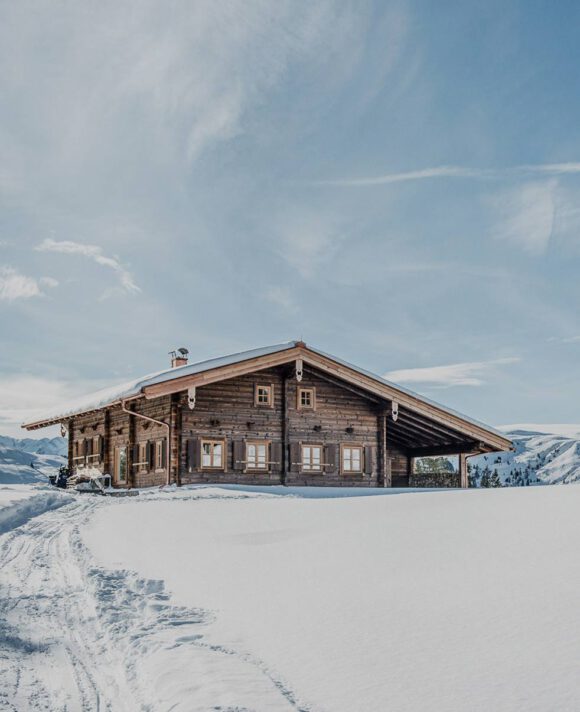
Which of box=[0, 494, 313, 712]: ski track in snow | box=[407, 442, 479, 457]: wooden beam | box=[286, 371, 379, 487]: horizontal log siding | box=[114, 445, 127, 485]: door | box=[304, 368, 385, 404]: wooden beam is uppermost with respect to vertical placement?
box=[304, 368, 385, 404]: wooden beam

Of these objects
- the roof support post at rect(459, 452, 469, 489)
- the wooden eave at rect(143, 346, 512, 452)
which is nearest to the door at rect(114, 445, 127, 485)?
the wooden eave at rect(143, 346, 512, 452)

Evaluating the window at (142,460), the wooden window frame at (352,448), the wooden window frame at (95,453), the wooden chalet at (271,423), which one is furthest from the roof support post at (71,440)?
the wooden window frame at (352,448)

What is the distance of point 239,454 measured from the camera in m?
22.7

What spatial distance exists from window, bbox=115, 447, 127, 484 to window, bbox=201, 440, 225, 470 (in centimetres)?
440

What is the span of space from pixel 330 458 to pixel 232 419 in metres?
3.49

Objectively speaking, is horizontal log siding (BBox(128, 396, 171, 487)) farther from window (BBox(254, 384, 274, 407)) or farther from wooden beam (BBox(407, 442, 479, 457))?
wooden beam (BBox(407, 442, 479, 457))

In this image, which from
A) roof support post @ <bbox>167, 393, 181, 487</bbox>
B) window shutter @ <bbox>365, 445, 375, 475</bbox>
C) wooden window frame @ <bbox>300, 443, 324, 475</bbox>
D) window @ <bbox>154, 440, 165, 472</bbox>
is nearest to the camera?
roof support post @ <bbox>167, 393, 181, 487</bbox>

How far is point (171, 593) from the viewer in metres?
5.89

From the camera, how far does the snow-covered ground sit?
3.40 meters

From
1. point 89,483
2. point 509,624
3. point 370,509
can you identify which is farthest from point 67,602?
point 89,483

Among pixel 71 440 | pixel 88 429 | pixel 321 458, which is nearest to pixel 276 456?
pixel 321 458

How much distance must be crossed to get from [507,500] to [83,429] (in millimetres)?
23749

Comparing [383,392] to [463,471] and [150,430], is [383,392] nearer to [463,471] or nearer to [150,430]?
[463,471]

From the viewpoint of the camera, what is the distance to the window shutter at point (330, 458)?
78.5 ft
